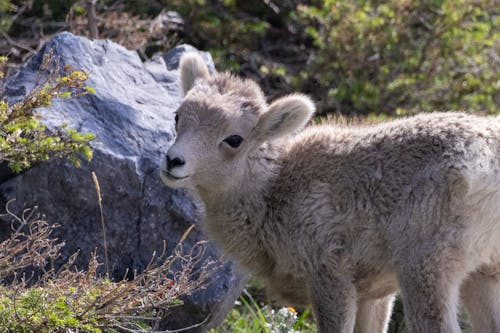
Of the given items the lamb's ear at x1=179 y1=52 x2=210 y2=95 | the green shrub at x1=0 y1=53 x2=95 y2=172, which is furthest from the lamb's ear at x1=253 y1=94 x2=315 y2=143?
the green shrub at x1=0 y1=53 x2=95 y2=172

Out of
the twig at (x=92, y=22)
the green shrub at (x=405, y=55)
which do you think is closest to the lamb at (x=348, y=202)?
the twig at (x=92, y=22)

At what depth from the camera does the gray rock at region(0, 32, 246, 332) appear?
799 cm

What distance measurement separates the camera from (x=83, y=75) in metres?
6.19

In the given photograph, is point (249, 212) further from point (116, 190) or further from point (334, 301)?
point (116, 190)

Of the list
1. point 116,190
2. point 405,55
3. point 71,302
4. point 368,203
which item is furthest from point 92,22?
point 71,302

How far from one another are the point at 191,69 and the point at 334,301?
2.54 m

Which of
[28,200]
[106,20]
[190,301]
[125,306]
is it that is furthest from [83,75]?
[106,20]

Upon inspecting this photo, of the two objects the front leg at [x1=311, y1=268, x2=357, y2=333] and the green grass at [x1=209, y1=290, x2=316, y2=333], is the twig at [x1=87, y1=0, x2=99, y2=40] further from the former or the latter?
the front leg at [x1=311, y1=268, x2=357, y2=333]

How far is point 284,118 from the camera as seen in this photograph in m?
7.48

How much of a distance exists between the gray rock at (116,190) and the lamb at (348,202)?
68cm

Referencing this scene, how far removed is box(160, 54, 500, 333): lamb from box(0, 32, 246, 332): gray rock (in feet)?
2.25

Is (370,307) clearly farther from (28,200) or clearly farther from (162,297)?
(28,200)

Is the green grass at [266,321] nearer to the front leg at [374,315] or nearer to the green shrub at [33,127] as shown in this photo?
the front leg at [374,315]

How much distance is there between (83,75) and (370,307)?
3346 millimetres
